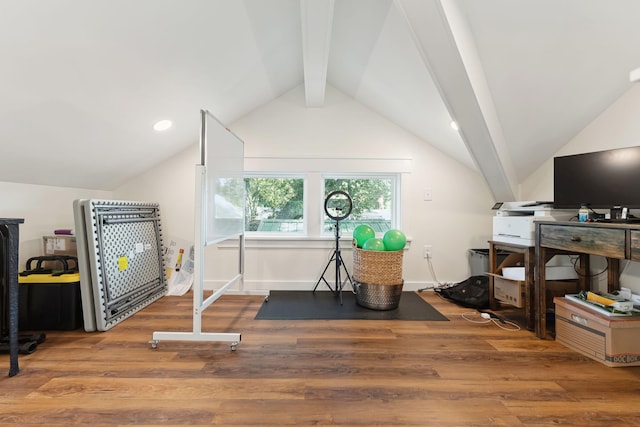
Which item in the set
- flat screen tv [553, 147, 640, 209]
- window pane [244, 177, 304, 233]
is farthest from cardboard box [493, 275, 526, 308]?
window pane [244, 177, 304, 233]

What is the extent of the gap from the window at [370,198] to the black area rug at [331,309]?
0.84 m

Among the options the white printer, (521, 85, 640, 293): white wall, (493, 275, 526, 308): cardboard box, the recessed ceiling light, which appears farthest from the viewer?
the recessed ceiling light

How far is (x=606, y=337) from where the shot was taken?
1776 mm

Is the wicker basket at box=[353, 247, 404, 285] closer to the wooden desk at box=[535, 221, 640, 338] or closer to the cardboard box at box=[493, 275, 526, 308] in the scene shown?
the cardboard box at box=[493, 275, 526, 308]

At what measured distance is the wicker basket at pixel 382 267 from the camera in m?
2.76

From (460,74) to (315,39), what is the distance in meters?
1.01

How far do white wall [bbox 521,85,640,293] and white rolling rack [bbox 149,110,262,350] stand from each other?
8.73ft

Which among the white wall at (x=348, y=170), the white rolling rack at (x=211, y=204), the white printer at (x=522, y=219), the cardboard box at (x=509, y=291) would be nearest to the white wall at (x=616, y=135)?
the white printer at (x=522, y=219)

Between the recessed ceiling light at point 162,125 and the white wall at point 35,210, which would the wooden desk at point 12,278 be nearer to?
the white wall at point 35,210

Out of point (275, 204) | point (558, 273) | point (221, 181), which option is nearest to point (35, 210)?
point (221, 181)

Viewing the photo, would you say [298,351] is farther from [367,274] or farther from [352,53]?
[352,53]

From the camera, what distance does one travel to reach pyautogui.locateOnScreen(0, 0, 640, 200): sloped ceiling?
1.60 m

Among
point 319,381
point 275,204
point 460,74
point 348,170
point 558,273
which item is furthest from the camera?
point 275,204

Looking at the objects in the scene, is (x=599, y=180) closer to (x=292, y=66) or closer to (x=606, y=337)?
(x=606, y=337)
